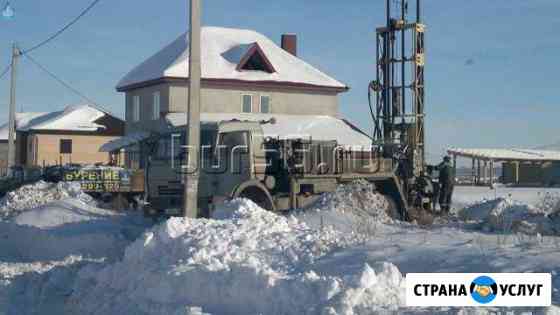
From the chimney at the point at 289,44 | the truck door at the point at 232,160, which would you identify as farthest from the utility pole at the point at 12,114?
the truck door at the point at 232,160

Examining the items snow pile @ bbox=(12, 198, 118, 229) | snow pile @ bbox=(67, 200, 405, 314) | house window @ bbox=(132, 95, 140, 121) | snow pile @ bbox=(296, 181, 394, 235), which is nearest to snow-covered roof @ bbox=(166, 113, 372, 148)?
house window @ bbox=(132, 95, 140, 121)

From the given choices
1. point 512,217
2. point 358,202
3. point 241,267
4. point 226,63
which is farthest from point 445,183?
point 226,63

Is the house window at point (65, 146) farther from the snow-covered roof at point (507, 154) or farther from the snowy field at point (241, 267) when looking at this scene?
the snowy field at point (241, 267)

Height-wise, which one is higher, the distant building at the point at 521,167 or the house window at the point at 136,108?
the house window at the point at 136,108

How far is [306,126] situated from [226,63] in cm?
535

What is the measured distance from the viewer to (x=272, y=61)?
39250mm

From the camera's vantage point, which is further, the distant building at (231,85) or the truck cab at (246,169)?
the distant building at (231,85)

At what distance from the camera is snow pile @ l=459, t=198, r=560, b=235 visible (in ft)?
54.1

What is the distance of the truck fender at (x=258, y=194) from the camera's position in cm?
1684

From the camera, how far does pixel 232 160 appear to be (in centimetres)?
1695

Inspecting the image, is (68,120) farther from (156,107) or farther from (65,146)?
(156,107)

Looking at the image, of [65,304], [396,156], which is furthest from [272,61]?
[65,304]

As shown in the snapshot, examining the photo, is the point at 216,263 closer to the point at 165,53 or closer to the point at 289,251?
the point at 289,251

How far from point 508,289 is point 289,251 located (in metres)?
3.04
